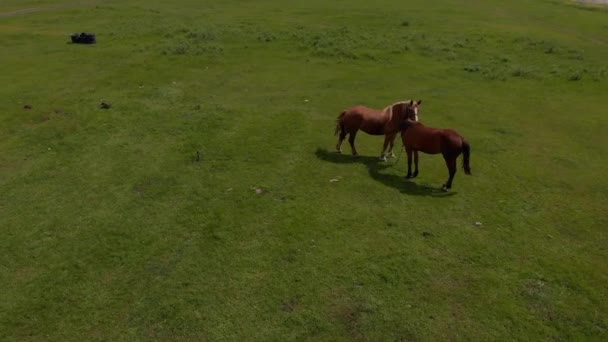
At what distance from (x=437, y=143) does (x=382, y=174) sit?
2003 mm

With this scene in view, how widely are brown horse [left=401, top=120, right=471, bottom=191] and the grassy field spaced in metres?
0.70

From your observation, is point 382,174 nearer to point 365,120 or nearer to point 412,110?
point 365,120

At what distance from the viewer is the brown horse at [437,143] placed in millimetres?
13328

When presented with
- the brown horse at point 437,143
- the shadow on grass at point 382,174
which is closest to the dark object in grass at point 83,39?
the shadow on grass at point 382,174

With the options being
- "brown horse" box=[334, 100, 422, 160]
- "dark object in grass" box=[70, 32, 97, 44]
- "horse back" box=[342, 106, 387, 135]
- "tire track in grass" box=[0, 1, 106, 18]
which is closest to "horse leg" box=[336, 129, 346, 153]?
"brown horse" box=[334, 100, 422, 160]

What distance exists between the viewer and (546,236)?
1187 cm

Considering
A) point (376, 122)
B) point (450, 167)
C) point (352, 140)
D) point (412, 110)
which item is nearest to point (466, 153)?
point (450, 167)

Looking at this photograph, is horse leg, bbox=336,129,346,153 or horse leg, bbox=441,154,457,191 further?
horse leg, bbox=336,129,346,153

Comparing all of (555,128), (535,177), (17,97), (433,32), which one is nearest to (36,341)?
(535,177)

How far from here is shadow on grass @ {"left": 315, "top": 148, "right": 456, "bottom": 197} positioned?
13805 millimetres

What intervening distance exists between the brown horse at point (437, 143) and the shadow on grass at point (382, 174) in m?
0.33

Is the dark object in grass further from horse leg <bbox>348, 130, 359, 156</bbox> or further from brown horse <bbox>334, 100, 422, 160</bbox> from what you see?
horse leg <bbox>348, 130, 359, 156</bbox>

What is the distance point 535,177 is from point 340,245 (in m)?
7.14

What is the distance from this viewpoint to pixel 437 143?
13531 mm
